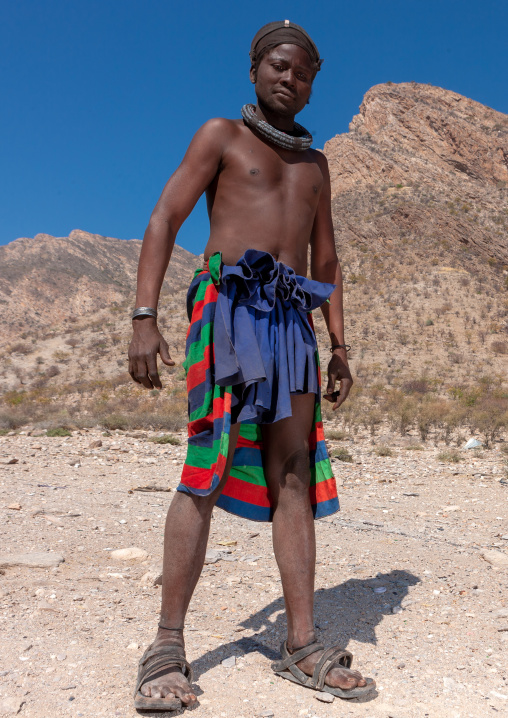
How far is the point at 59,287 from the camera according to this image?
53031mm

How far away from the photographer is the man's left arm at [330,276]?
225 centimetres

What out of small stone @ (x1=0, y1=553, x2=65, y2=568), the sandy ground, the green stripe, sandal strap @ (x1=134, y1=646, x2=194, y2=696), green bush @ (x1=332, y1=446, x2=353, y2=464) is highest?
the green stripe

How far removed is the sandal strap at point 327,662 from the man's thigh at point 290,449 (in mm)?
490

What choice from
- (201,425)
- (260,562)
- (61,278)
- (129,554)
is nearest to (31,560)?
(129,554)

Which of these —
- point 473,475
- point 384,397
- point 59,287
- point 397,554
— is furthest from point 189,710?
point 59,287

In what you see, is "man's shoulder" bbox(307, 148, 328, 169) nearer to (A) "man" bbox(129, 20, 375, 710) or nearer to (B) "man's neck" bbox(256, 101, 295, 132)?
(A) "man" bbox(129, 20, 375, 710)

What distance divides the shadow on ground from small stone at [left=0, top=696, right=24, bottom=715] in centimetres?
51

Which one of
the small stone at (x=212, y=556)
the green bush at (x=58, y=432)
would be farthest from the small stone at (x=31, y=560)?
the green bush at (x=58, y=432)

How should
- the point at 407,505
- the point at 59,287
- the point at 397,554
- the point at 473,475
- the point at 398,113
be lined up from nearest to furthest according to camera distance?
the point at 397,554 < the point at 407,505 < the point at 473,475 < the point at 398,113 < the point at 59,287

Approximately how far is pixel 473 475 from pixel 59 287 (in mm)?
51967

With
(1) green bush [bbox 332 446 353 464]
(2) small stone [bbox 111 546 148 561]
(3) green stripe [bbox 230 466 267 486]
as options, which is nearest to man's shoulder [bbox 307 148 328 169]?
(3) green stripe [bbox 230 466 267 486]

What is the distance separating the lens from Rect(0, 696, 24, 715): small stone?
1508 millimetres

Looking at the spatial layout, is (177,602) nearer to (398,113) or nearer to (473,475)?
(473,475)

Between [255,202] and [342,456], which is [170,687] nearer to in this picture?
[255,202]
